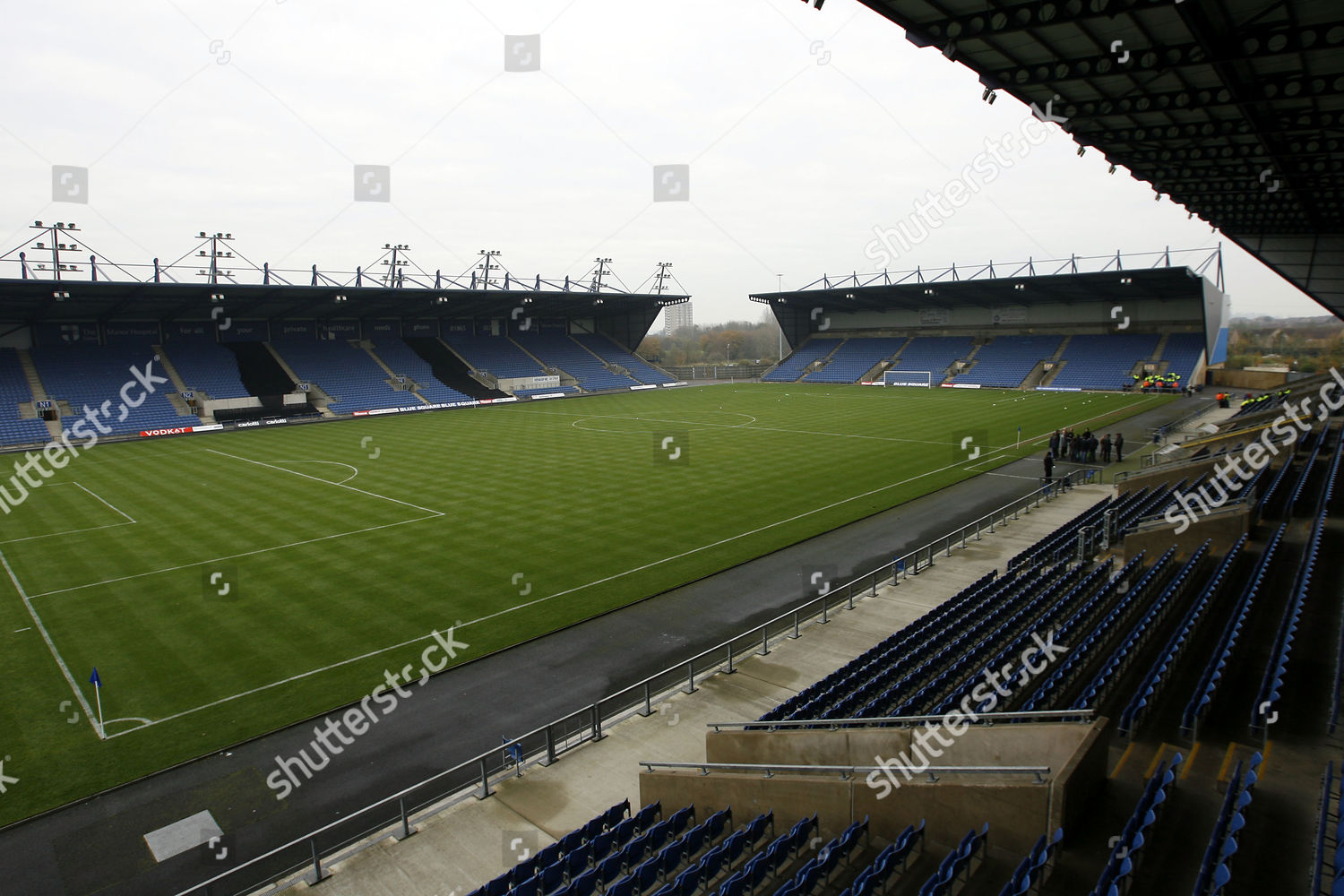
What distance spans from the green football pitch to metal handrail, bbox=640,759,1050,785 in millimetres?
7065

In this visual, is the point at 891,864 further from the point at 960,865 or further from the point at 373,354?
the point at 373,354

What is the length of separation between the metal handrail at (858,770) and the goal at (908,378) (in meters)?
74.9

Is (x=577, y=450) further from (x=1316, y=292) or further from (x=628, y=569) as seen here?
(x=1316, y=292)

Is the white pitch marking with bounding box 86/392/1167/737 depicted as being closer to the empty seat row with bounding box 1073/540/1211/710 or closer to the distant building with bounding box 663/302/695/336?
the empty seat row with bounding box 1073/540/1211/710

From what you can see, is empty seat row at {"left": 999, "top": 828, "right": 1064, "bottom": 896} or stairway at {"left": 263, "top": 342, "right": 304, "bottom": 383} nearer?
empty seat row at {"left": 999, "top": 828, "right": 1064, "bottom": 896}

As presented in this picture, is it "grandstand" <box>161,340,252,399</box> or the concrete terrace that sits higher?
"grandstand" <box>161,340,252,399</box>

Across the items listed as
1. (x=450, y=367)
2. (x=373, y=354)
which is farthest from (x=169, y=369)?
(x=450, y=367)

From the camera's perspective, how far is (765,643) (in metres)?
14.3

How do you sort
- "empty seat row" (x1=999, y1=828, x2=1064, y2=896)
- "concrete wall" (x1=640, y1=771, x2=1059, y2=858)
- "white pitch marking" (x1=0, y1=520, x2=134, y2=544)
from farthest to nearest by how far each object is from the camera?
"white pitch marking" (x1=0, y1=520, x2=134, y2=544) → "concrete wall" (x1=640, y1=771, x2=1059, y2=858) → "empty seat row" (x1=999, y1=828, x2=1064, y2=896)

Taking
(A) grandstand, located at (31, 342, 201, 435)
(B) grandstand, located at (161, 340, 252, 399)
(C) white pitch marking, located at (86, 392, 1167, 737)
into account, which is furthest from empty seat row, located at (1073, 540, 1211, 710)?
(B) grandstand, located at (161, 340, 252, 399)

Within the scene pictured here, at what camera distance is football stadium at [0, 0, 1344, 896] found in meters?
7.95

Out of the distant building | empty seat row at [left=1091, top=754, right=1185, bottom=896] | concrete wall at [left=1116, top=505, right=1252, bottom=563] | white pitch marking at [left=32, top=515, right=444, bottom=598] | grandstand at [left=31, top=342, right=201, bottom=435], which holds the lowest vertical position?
white pitch marking at [left=32, top=515, right=444, bottom=598]

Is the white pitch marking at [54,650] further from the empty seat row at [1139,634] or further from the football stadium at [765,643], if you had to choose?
the empty seat row at [1139,634]

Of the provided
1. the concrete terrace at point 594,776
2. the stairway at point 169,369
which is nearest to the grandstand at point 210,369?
the stairway at point 169,369
